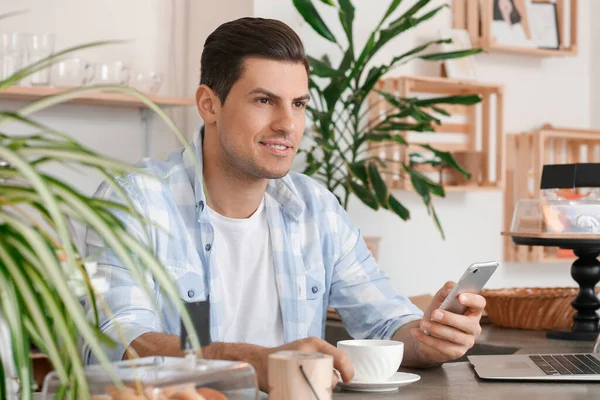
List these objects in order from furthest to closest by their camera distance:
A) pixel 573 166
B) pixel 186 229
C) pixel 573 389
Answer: pixel 573 166 → pixel 186 229 → pixel 573 389

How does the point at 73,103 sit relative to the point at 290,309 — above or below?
above

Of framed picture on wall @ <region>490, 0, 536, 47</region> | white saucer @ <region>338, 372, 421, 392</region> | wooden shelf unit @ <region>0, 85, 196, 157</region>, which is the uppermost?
framed picture on wall @ <region>490, 0, 536, 47</region>

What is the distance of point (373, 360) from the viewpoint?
1.54 m

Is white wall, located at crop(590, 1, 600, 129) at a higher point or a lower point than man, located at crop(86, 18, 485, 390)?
higher

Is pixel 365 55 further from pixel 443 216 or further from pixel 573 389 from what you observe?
pixel 573 389

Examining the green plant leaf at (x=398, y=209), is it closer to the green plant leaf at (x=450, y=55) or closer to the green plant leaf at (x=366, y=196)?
the green plant leaf at (x=366, y=196)

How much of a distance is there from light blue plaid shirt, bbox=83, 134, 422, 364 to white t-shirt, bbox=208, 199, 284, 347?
0.8 inches

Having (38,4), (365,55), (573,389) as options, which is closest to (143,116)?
(38,4)

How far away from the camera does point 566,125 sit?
4.95 meters

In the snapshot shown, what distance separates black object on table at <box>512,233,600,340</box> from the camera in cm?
238

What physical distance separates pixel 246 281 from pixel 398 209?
155cm

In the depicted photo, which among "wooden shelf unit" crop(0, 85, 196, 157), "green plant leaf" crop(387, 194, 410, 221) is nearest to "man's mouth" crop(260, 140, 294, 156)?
"wooden shelf unit" crop(0, 85, 196, 157)

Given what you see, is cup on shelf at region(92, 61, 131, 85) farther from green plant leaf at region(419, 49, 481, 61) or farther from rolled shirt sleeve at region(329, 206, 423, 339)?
rolled shirt sleeve at region(329, 206, 423, 339)

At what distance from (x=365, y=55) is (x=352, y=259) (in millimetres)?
1357
